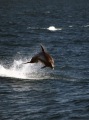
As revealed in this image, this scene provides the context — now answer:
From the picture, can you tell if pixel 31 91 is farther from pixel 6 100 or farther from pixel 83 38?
pixel 83 38

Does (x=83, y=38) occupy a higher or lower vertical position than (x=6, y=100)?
lower

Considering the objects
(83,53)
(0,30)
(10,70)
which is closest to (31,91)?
(10,70)

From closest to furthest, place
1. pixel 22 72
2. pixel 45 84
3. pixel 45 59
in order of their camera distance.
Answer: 1. pixel 45 59
2. pixel 45 84
3. pixel 22 72

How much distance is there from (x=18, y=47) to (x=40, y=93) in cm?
3386

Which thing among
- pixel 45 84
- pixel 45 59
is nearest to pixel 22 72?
pixel 45 84

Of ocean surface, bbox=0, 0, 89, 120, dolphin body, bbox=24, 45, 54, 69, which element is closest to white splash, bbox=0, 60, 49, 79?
ocean surface, bbox=0, 0, 89, 120

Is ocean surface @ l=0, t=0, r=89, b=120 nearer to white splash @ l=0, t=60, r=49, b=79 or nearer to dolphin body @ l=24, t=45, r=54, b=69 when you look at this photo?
white splash @ l=0, t=60, r=49, b=79

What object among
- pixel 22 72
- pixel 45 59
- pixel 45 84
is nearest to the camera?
pixel 45 59

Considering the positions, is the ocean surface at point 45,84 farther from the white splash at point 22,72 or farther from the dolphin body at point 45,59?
the dolphin body at point 45,59

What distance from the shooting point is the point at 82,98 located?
4128 cm

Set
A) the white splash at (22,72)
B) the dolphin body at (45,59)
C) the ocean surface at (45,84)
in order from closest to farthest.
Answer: the dolphin body at (45,59)
the ocean surface at (45,84)
the white splash at (22,72)

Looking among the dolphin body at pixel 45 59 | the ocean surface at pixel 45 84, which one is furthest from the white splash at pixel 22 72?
the dolphin body at pixel 45 59

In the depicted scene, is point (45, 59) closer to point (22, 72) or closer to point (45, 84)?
point (45, 84)

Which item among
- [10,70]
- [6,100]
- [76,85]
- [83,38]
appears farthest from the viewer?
[83,38]
